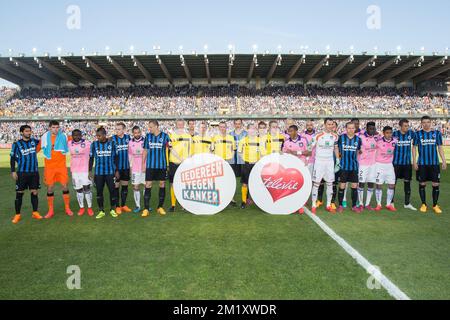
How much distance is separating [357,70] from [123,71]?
1078 inches

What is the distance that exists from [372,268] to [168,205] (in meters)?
4.99

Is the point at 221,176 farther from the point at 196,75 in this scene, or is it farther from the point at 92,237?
the point at 196,75

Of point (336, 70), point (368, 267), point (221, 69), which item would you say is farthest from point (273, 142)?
point (336, 70)

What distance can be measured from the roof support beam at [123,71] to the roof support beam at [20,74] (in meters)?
12.3

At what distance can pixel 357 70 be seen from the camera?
123ft

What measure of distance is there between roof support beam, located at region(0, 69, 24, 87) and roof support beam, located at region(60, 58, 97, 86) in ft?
30.2

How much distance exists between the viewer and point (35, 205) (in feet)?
22.1

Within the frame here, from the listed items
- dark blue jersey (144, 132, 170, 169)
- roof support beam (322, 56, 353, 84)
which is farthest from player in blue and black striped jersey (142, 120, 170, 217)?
roof support beam (322, 56, 353, 84)

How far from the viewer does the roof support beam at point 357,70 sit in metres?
35.5

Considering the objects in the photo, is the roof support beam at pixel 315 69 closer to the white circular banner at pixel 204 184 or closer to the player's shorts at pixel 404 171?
the player's shorts at pixel 404 171

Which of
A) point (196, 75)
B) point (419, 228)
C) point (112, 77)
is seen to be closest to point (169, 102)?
point (196, 75)

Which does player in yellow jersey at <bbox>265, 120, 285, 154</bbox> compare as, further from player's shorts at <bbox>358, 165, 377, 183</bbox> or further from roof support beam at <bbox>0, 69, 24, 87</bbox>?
roof support beam at <bbox>0, 69, 24, 87</bbox>

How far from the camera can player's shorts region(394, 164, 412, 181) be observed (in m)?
7.30

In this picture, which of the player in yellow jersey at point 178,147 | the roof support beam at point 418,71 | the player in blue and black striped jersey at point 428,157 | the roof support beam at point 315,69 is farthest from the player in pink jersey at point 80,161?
the roof support beam at point 418,71
